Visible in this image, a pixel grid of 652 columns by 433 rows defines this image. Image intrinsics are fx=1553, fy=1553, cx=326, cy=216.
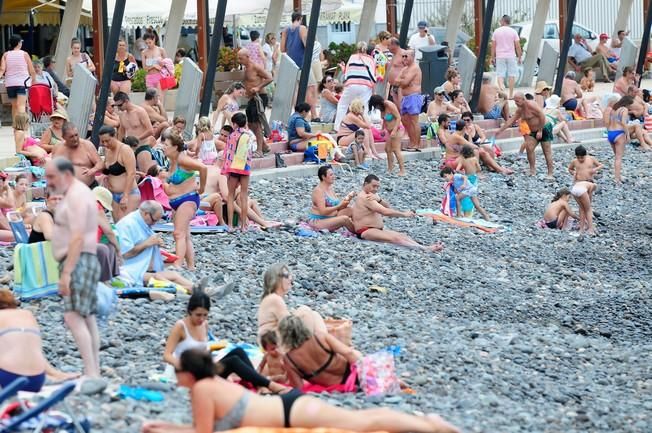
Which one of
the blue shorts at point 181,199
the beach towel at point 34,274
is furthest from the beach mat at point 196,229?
the beach towel at point 34,274

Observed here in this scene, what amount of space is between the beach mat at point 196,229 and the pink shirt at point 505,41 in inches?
478

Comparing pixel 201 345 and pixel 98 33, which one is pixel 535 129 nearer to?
pixel 98 33

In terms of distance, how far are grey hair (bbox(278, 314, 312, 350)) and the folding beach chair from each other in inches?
78.0

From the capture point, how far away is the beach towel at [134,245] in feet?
44.3

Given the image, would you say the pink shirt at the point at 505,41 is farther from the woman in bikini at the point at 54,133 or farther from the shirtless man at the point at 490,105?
the woman in bikini at the point at 54,133

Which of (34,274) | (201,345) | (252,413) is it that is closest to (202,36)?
(34,274)

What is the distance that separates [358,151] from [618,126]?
15.3 ft

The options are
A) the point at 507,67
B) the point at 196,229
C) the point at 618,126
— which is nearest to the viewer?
the point at 196,229

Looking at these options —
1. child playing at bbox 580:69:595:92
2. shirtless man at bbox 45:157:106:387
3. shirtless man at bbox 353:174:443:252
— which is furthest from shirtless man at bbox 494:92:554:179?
shirtless man at bbox 45:157:106:387

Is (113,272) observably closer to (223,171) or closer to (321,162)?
(223,171)

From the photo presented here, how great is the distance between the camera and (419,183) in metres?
22.2

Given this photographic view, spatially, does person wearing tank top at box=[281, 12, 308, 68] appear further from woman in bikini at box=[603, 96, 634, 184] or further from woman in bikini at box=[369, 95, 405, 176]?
woman in bikini at box=[603, 96, 634, 184]

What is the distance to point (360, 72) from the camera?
74.5 feet

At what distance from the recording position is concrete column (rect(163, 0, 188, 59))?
24.6m
